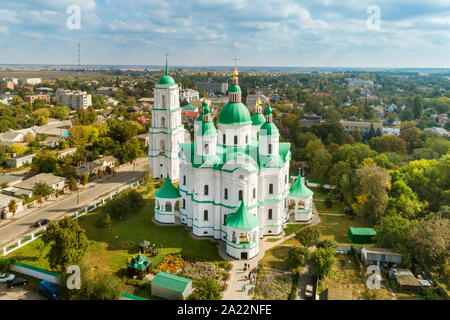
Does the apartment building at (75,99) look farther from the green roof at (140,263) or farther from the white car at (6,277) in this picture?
the green roof at (140,263)

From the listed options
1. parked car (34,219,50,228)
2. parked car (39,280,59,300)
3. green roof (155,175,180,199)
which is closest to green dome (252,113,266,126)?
green roof (155,175,180,199)

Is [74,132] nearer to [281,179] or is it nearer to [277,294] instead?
[281,179]

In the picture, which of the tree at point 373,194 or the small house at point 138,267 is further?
the tree at point 373,194

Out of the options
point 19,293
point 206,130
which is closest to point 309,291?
point 206,130

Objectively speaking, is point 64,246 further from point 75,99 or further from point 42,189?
point 75,99

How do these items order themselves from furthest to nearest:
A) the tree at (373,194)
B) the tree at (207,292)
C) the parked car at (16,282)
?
the tree at (373,194)
the parked car at (16,282)
the tree at (207,292)

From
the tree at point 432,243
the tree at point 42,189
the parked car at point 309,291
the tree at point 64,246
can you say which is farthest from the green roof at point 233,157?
the tree at point 42,189
